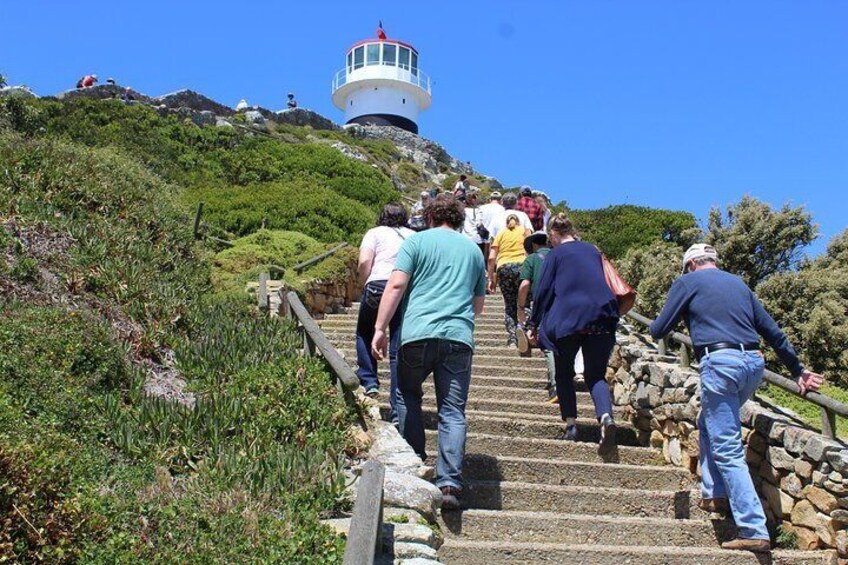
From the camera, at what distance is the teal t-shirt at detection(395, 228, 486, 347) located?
5.30 m

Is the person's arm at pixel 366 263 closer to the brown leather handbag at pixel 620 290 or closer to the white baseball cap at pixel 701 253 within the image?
the brown leather handbag at pixel 620 290

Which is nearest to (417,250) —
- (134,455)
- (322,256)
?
(134,455)

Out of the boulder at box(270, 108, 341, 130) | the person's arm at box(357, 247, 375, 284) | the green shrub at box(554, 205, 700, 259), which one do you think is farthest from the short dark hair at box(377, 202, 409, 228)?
the boulder at box(270, 108, 341, 130)

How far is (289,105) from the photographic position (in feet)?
160

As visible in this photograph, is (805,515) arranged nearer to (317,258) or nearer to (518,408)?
(518,408)

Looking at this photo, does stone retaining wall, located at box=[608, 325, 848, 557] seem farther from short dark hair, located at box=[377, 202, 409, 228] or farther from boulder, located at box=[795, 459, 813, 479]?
short dark hair, located at box=[377, 202, 409, 228]

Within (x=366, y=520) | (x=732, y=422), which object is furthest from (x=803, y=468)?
(x=366, y=520)

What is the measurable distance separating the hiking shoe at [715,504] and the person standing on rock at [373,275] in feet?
8.44

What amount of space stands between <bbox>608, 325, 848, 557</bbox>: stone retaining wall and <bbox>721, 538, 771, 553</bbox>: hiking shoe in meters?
0.45

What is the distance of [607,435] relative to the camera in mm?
6656

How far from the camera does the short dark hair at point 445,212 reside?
19.0ft

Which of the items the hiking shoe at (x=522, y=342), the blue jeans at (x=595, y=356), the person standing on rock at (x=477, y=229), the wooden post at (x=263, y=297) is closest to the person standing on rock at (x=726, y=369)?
the blue jeans at (x=595, y=356)

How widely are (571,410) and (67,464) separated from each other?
3.95m

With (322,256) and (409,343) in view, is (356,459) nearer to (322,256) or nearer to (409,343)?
(409,343)
